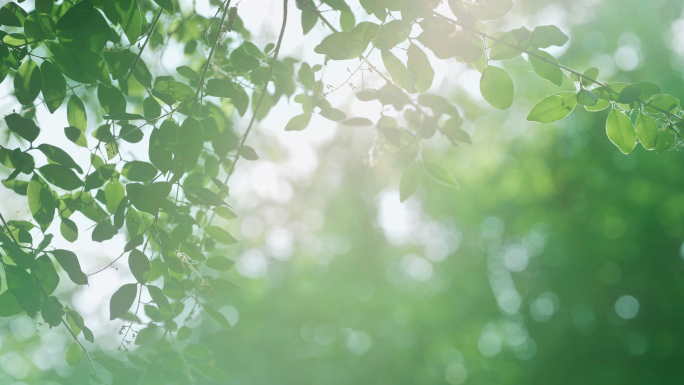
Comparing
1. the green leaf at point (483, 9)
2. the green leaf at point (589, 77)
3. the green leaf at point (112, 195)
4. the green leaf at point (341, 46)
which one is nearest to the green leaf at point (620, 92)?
the green leaf at point (589, 77)

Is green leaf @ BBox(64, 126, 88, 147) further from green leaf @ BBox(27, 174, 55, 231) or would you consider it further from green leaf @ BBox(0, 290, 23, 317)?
green leaf @ BBox(0, 290, 23, 317)

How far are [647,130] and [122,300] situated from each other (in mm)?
1299

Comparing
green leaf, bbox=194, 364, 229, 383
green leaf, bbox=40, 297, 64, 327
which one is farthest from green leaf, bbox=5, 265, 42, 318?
green leaf, bbox=194, 364, 229, 383

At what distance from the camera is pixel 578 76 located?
1089 millimetres

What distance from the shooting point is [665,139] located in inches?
43.8

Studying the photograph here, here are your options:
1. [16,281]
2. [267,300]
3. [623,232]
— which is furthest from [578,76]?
[267,300]

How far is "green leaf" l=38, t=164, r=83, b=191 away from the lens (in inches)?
41.9

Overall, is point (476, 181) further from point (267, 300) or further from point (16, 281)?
point (16, 281)

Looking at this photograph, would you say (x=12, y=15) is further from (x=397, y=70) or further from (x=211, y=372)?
(x=211, y=372)

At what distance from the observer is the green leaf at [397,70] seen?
1096 millimetres

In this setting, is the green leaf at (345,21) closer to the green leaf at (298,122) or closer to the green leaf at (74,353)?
the green leaf at (298,122)

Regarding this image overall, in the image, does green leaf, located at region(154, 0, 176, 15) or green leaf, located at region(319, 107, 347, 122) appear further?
green leaf, located at region(319, 107, 347, 122)

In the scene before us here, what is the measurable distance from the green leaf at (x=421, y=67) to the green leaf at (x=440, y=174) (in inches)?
16.1

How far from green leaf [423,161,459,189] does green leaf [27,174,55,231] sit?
103 cm
